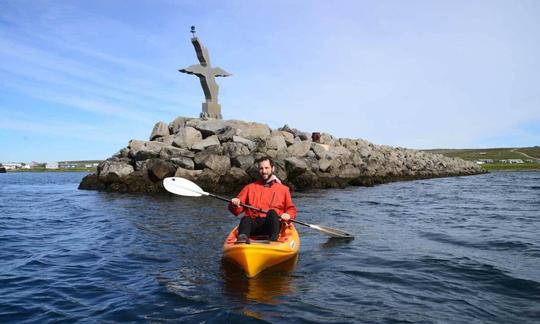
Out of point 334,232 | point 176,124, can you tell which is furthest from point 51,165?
→ point 334,232

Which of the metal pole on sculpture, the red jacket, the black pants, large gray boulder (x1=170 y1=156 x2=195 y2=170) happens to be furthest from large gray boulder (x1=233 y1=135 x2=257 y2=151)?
the black pants

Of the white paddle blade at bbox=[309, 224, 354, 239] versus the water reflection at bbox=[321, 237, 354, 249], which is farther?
the white paddle blade at bbox=[309, 224, 354, 239]

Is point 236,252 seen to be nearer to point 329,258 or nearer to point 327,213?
point 329,258

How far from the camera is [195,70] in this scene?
101 feet

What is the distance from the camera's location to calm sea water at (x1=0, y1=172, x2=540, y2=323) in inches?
210

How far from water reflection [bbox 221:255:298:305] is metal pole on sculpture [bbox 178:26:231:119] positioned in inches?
979

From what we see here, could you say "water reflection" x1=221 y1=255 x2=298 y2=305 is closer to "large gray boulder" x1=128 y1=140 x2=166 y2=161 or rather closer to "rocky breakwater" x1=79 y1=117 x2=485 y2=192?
"rocky breakwater" x1=79 y1=117 x2=485 y2=192

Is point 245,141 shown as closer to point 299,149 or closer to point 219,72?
point 299,149

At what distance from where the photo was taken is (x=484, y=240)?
10.1 meters

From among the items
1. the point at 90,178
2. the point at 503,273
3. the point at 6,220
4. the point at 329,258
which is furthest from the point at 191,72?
the point at 503,273

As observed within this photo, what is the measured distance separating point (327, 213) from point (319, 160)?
13.4m

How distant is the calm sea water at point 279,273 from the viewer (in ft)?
17.5

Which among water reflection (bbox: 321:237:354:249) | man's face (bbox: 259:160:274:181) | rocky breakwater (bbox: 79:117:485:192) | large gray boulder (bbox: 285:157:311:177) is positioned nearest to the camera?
man's face (bbox: 259:160:274:181)

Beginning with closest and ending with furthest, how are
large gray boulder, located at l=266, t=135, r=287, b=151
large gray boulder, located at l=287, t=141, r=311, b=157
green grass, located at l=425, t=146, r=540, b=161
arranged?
large gray boulder, located at l=266, t=135, r=287, b=151 < large gray boulder, located at l=287, t=141, r=311, b=157 < green grass, located at l=425, t=146, r=540, b=161
